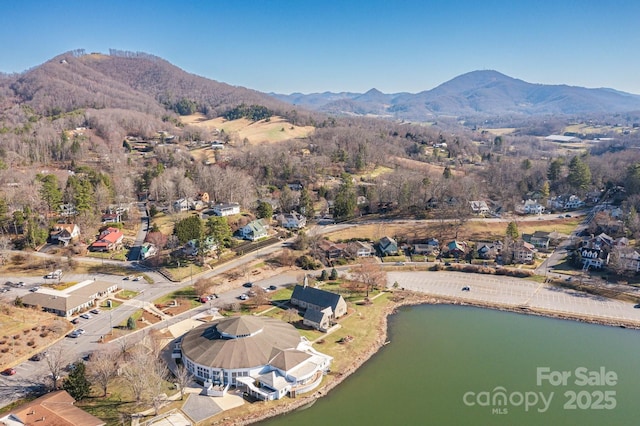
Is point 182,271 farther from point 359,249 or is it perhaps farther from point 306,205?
point 306,205

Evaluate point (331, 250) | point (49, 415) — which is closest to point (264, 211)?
point (331, 250)

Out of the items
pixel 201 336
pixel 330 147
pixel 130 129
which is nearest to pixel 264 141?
pixel 330 147

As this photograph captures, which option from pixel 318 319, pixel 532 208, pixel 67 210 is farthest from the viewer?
pixel 532 208

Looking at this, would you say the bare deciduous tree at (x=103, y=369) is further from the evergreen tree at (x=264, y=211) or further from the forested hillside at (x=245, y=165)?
the evergreen tree at (x=264, y=211)

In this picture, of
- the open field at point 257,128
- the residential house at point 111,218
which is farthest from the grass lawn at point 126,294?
the open field at point 257,128

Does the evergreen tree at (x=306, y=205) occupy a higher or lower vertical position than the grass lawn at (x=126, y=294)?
higher
